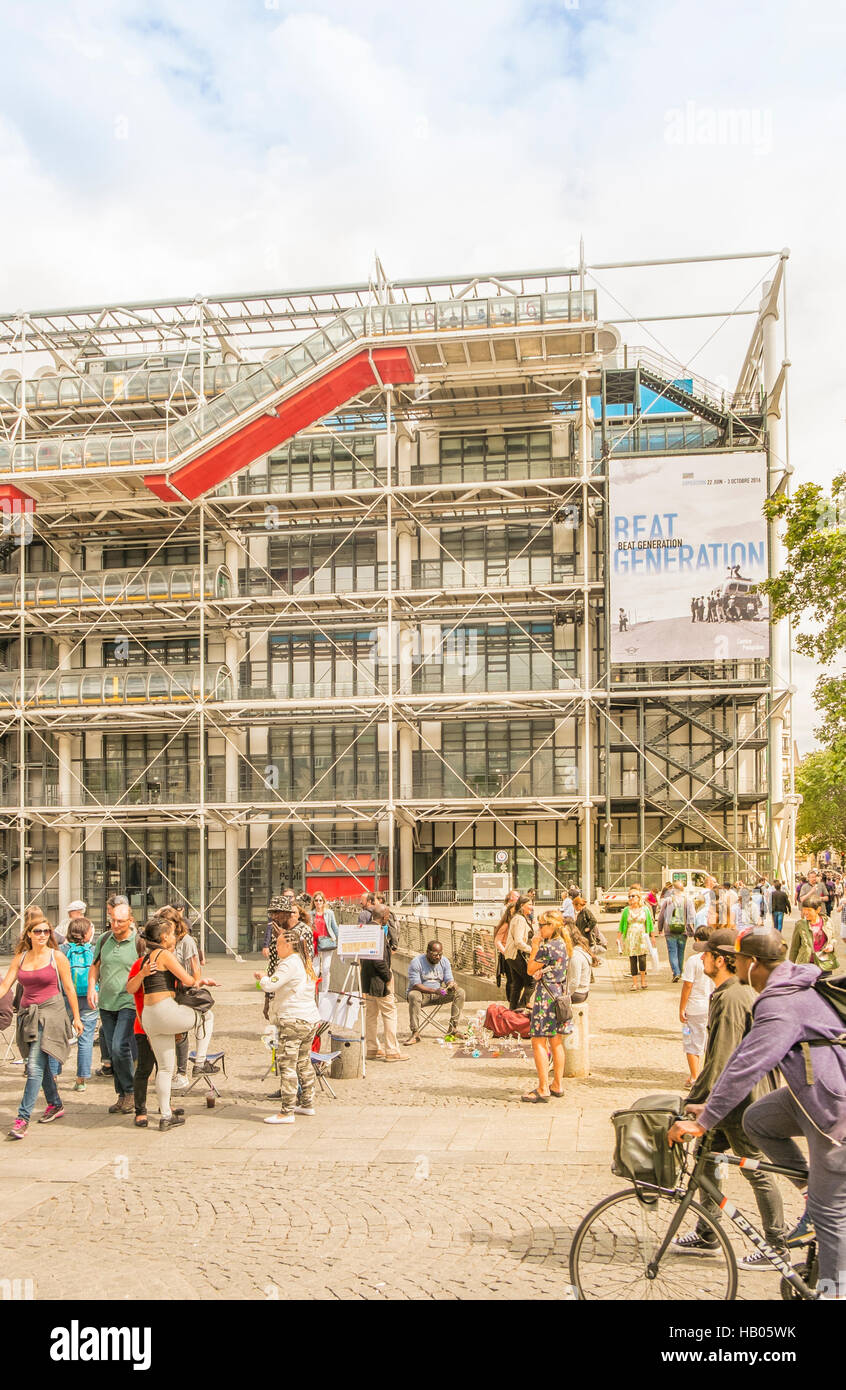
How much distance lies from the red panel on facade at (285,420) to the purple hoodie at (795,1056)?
85.5 ft

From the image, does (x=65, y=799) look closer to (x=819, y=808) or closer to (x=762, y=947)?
(x=762, y=947)

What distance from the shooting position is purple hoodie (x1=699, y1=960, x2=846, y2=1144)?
4.64m

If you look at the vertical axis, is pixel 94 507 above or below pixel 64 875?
above

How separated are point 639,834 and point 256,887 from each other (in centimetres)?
1073

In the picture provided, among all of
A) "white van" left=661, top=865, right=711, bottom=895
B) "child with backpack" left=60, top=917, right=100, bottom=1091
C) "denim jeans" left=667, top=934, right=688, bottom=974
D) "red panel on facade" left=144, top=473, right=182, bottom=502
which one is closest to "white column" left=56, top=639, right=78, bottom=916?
"red panel on facade" left=144, top=473, right=182, bottom=502

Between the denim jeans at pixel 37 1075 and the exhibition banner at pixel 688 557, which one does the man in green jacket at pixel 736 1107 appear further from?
the exhibition banner at pixel 688 557

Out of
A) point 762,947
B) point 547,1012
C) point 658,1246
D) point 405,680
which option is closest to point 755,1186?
point 658,1246

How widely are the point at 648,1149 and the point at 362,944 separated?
742cm

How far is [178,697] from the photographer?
99.1ft

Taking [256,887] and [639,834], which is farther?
[256,887]
